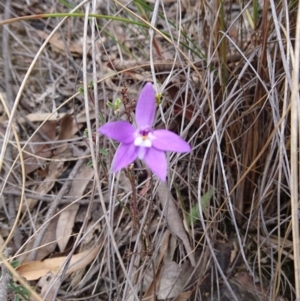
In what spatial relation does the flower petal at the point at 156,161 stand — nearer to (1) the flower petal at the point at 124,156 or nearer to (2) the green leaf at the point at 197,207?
(1) the flower petal at the point at 124,156

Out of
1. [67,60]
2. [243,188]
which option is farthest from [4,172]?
[243,188]

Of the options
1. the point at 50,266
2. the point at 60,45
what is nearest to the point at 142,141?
the point at 50,266

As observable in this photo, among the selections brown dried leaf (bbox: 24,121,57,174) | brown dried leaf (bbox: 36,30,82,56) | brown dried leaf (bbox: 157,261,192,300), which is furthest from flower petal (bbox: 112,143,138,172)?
brown dried leaf (bbox: 36,30,82,56)

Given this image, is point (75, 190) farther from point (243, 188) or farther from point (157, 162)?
point (157, 162)

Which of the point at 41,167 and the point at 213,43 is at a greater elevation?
the point at 213,43

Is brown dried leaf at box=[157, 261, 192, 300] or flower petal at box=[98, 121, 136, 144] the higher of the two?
flower petal at box=[98, 121, 136, 144]

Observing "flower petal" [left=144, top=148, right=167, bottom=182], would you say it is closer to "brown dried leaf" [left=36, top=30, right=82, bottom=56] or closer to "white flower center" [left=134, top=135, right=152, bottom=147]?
"white flower center" [left=134, top=135, right=152, bottom=147]
